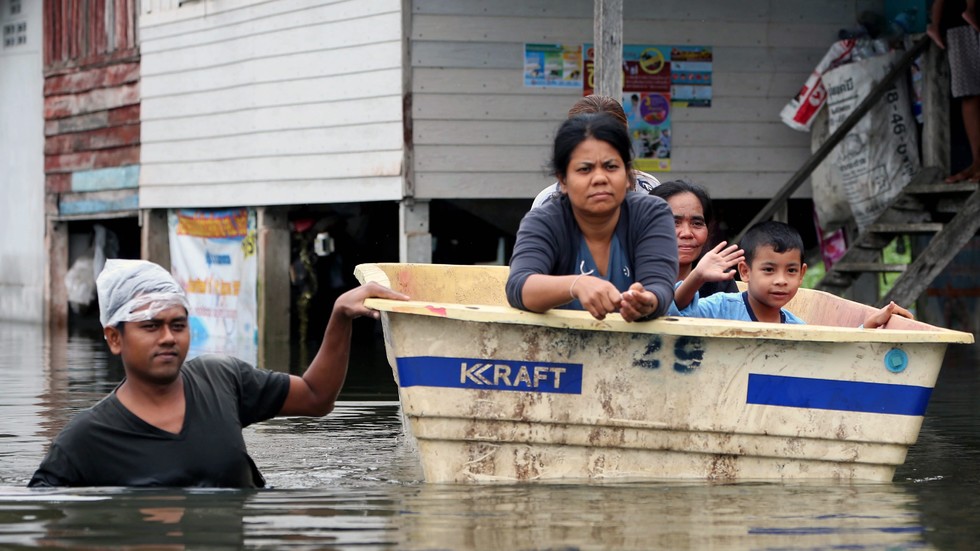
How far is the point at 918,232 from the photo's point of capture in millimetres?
11211

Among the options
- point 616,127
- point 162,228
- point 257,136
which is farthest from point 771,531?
point 162,228

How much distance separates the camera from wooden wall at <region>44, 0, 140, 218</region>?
1772cm

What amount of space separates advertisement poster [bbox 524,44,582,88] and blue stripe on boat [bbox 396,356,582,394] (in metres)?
8.05

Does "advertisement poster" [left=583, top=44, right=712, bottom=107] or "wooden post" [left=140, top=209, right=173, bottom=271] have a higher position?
"advertisement poster" [left=583, top=44, right=712, bottom=107]

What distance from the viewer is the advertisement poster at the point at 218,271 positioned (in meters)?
15.9

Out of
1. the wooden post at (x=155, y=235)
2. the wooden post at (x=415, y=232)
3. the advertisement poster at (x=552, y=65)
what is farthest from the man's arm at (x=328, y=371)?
the wooden post at (x=155, y=235)

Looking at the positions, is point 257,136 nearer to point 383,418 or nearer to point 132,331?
point 383,418

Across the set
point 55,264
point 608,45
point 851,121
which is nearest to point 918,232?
point 851,121

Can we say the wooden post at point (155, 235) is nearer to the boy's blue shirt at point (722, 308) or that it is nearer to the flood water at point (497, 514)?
the flood water at point (497, 514)

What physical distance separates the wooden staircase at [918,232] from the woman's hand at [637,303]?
6193 mm

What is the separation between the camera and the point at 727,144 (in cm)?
1366

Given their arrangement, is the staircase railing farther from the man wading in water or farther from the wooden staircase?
the man wading in water

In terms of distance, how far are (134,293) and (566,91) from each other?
8.88m

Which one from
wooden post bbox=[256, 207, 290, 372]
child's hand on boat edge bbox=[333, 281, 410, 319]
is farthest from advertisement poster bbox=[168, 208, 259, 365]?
child's hand on boat edge bbox=[333, 281, 410, 319]
